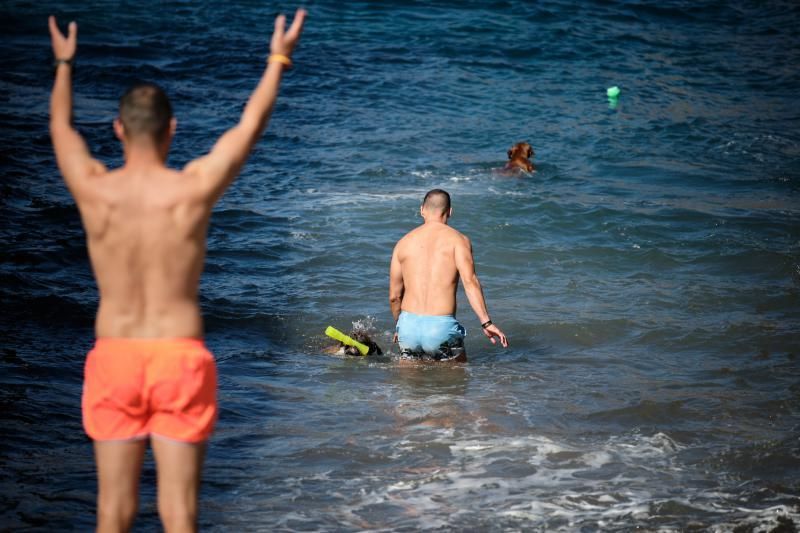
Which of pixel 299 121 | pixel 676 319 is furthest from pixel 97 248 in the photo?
pixel 299 121

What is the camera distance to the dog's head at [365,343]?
27.8 feet

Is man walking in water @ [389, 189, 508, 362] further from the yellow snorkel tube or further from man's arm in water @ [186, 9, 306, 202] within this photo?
man's arm in water @ [186, 9, 306, 202]

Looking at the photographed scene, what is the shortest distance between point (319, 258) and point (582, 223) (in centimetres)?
366

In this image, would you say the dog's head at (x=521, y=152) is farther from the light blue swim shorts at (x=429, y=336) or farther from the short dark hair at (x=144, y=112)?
the short dark hair at (x=144, y=112)

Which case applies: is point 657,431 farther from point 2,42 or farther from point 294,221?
point 2,42

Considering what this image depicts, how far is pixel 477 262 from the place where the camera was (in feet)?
38.2

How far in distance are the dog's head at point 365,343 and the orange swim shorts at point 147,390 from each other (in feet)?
16.4

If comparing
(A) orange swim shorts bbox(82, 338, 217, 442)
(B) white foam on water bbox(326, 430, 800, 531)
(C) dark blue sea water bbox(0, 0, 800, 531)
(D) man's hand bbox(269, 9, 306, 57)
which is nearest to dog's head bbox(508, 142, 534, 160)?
(C) dark blue sea water bbox(0, 0, 800, 531)

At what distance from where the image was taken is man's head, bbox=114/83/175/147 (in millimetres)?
3461

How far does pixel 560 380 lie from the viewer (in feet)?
25.8

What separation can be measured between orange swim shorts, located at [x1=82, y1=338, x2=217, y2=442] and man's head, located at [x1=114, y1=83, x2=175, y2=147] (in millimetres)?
724

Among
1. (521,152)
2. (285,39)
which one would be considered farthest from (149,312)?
(521,152)

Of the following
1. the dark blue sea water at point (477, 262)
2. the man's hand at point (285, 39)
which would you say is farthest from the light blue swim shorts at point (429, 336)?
the man's hand at point (285, 39)

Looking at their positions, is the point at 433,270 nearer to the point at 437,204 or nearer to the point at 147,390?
the point at 437,204
